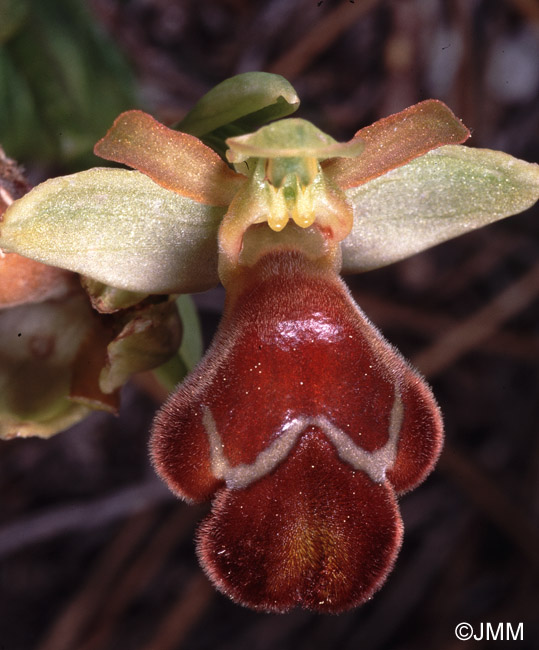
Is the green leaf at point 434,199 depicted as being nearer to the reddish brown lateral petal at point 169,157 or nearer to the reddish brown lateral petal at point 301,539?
the reddish brown lateral petal at point 169,157

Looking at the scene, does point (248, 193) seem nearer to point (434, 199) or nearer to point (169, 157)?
point (169, 157)

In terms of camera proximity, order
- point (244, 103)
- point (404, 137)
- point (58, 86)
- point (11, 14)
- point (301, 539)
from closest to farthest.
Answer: point (301, 539) → point (404, 137) → point (244, 103) → point (11, 14) → point (58, 86)

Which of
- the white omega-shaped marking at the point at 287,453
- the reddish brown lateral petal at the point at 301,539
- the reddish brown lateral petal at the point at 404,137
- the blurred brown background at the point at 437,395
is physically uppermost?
the reddish brown lateral petal at the point at 404,137

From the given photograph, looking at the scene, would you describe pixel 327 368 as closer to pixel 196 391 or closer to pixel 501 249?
pixel 196 391

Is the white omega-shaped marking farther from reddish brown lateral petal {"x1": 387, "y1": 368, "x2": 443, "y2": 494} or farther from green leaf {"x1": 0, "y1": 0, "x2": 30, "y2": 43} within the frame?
green leaf {"x1": 0, "y1": 0, "x2": 30, "y2": 43}

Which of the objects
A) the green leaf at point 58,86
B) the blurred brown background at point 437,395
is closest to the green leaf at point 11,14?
the green leaf at point 58,86

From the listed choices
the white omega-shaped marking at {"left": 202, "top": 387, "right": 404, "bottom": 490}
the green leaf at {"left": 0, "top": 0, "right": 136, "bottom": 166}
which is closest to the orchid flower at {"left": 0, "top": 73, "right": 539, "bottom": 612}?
the white omega-shaped marking at {"left": 202, "top": 387, "right": 404, "bottom": 490}

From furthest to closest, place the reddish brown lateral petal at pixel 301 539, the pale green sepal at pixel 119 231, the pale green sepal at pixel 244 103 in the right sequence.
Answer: the pale green sepal at pixel 244 103, the pale green sepal at pixel 119 231, the reddish brown lateral petal at pixel 301 539

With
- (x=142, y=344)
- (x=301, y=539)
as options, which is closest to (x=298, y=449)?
(x=301, y=539)

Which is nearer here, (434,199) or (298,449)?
(298,449)
